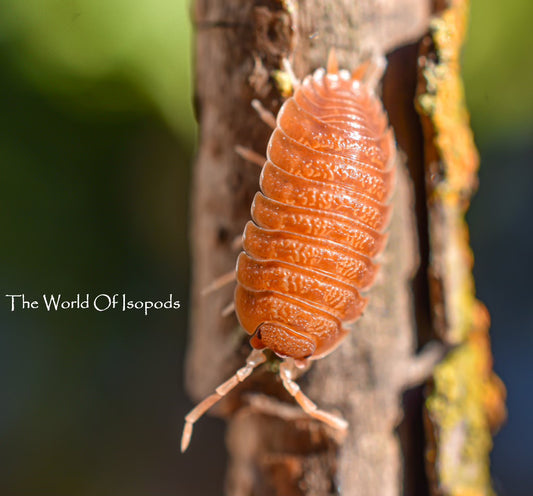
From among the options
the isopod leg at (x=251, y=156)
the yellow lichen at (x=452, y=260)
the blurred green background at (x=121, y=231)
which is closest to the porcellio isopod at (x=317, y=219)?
the isopod leg at (x=251, y=156)

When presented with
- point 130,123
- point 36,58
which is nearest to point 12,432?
point 130,123

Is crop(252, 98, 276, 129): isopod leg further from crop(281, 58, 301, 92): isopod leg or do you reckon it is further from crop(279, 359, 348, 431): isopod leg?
crop(279, 359, 348, 431): isopod leg

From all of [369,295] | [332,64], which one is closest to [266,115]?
[332,64]

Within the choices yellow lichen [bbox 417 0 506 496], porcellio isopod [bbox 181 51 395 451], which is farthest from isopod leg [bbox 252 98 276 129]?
yellow lichen [bbox 417 0 506 496]

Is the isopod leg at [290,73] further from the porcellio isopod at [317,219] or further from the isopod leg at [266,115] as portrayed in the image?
the isopod leg at [266,115]

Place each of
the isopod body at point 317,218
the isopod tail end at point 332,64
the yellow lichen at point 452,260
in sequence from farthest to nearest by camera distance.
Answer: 1. the yellow lichen at point 452,260
2. the isopod tail end at point 332,64
3. the isopod body at point 317,218

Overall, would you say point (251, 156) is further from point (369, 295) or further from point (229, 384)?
point (229, 384)
